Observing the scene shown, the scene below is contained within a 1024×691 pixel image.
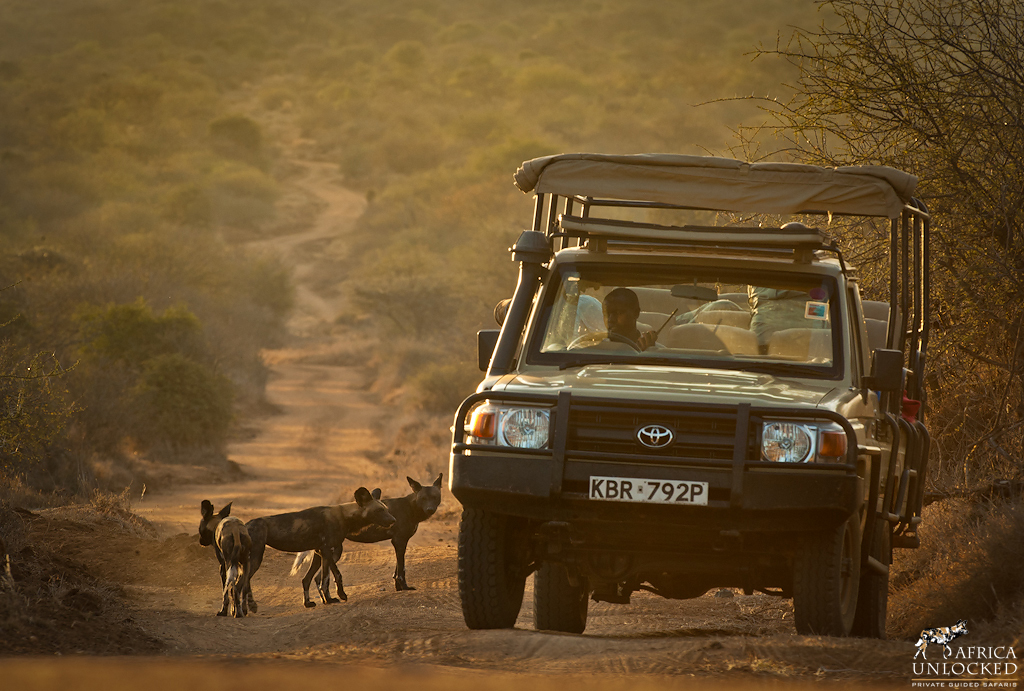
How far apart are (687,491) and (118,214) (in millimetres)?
43383

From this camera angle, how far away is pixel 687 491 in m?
5.07

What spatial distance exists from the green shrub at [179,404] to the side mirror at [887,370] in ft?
47.9

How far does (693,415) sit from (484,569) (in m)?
1.30

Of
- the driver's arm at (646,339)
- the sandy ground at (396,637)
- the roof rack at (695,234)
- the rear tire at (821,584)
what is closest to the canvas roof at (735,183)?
the roof rack at (695,234)

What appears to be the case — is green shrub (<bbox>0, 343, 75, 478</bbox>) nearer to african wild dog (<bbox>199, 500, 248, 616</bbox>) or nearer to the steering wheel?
african wild dog (<bbox>199, 500, 248, 616</bbox>)

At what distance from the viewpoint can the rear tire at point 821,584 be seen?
5246 millimetres

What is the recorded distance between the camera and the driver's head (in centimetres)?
633

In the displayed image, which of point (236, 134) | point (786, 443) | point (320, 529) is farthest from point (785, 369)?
point (236, 134)

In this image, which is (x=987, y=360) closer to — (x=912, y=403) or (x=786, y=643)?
(x=912, y=403)

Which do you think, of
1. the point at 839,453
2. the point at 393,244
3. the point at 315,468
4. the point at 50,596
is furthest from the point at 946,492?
the point at 393,244

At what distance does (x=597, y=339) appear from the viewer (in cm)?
Answer: 635

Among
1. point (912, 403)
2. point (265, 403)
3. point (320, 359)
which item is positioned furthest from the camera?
point (320, 359)

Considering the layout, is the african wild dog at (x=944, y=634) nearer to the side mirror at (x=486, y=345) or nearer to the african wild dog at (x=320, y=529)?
the side mirror at (x=486, y=345)

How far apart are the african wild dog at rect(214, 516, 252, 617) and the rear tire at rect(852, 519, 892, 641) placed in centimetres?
394
